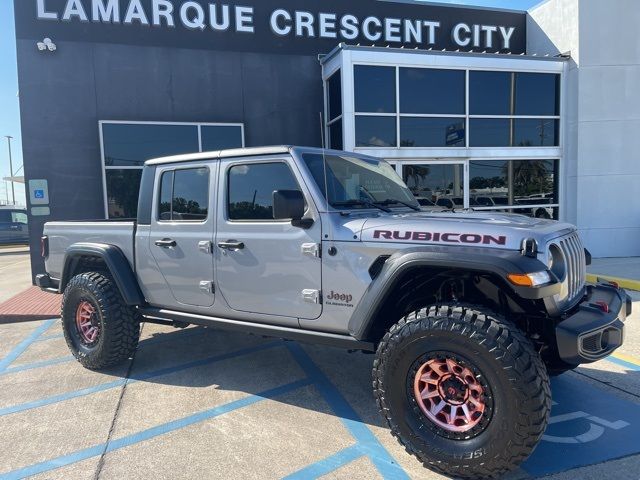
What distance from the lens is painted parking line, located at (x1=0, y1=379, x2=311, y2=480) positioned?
284cm

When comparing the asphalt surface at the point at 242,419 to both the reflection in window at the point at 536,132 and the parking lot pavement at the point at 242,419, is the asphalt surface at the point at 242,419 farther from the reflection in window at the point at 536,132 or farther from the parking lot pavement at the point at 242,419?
the reflection in window at the point at 536,132

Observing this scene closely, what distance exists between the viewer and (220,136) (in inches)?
394

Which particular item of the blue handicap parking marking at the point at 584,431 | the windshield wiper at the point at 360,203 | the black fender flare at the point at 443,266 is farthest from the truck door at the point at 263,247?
the blue handicap parking marking at the point at 584,431

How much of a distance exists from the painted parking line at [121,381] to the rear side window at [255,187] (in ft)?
6.09

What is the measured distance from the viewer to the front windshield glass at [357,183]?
3386 millimetres

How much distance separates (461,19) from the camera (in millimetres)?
11078

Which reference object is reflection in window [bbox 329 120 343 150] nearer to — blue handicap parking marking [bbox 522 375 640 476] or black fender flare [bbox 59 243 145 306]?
black fender flare [bbox 59 243 145 306]

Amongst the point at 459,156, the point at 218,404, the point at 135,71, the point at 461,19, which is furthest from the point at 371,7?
the point at 218,404

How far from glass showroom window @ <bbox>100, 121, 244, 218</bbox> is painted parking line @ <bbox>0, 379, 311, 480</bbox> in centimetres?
697

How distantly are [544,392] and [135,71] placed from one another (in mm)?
9629

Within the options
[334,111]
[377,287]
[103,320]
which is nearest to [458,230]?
[377,287]

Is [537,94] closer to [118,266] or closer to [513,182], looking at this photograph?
[513,182]

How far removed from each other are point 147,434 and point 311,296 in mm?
1517

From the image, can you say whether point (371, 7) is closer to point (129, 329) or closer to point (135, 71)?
point (135, 71)
